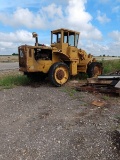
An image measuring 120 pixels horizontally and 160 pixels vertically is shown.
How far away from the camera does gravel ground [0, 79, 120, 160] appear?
5.04 metres

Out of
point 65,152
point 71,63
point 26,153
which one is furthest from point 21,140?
point 71,63

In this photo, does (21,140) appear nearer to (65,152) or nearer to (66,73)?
(65,152)

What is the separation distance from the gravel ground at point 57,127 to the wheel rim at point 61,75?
7.14ft

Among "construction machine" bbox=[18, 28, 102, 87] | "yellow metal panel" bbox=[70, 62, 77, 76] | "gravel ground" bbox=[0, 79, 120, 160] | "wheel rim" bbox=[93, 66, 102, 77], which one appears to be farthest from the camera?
"wheel rim" bbox=[93, 66, 102, 77]

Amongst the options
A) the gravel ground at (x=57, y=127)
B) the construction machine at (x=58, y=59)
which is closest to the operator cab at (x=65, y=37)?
the construction machine at (x=58, y=59)

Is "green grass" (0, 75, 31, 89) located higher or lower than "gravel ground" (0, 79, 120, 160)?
higher

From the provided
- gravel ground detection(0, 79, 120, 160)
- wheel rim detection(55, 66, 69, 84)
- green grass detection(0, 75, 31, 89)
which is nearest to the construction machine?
wheel rim detection(55, 66, 69, 84)

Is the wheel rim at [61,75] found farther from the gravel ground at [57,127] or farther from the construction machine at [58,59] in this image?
the gravel ground at [57,127]

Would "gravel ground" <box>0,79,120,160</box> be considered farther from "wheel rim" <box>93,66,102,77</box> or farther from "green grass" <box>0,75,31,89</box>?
"wheel rim" <box>93,66,102,77</box>

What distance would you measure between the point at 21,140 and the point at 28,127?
27.3 inches

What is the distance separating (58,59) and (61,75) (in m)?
1.02

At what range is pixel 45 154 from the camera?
16.4 ft

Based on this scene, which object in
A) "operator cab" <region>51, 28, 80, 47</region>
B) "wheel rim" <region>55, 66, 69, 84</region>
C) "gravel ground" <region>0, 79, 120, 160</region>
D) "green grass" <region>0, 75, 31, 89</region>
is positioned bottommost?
"gravel ground" <region>0, 79, 120, 160</region>

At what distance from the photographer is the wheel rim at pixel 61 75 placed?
11336 millimetres
